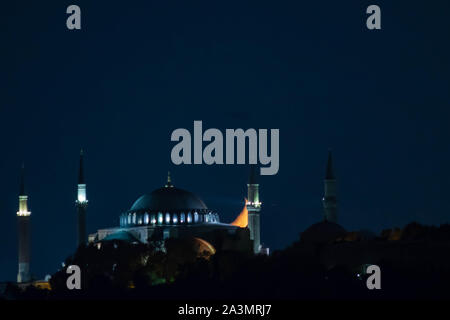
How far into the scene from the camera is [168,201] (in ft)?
357

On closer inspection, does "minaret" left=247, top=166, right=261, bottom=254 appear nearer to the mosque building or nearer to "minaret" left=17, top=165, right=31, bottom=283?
the mosque building

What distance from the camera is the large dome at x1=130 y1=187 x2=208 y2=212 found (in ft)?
356

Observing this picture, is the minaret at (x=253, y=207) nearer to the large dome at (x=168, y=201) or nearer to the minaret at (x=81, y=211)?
the large dome at (x=168, y=201)

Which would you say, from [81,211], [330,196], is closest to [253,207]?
[330,196]

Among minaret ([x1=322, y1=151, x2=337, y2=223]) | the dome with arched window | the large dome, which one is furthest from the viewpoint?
the large dome

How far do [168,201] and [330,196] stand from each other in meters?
Answer: 10.9

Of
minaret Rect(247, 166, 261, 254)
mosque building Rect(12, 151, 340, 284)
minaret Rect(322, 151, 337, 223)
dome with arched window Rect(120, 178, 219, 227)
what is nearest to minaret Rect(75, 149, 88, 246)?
mosque building Rect(12, 151, 340, 284)

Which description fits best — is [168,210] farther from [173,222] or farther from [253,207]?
[253,207]

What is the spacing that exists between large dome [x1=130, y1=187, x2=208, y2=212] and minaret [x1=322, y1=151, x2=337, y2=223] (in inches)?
358
